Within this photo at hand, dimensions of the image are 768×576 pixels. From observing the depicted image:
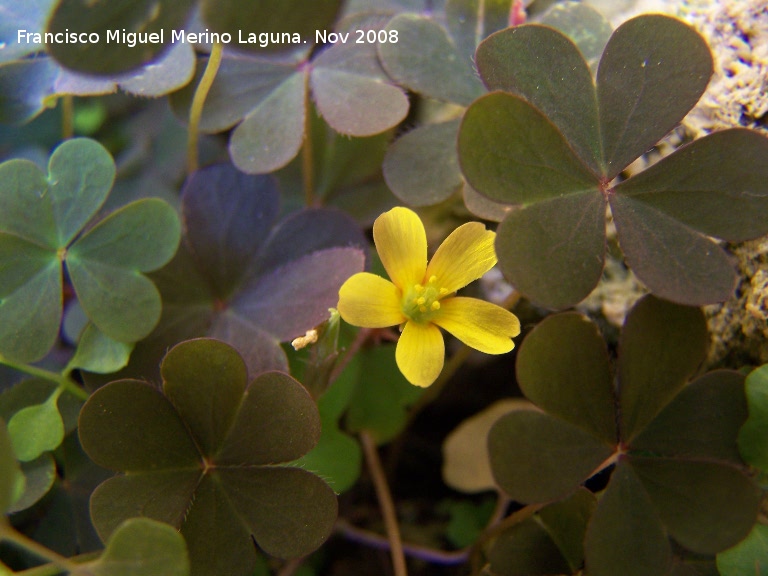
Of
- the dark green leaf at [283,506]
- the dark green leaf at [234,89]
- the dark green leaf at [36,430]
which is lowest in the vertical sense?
the dark green leaf at [283,506]

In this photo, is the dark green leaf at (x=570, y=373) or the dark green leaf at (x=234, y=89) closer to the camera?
the dark green leaf at (x=570, y=373)

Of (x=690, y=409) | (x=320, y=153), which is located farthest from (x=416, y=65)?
(x=690, y=409)

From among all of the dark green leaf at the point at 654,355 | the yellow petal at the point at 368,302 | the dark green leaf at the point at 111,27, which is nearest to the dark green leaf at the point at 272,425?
the yellow petal at the point at 368,302

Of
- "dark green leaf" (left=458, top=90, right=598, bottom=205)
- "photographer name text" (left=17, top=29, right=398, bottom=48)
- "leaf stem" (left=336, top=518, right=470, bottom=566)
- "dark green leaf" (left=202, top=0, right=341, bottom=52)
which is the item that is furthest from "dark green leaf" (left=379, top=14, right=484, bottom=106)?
"leaf stem" (left=336, top=518, right=470, bottom=566)

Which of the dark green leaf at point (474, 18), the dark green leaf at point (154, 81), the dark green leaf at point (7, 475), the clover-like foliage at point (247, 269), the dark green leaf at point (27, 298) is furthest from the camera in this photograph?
the dark green leaf at point (474, 18)

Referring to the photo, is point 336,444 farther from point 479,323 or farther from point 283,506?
point 479,323

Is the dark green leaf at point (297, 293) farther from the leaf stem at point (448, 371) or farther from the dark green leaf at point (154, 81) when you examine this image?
the dark green leaf at point (154, 81)

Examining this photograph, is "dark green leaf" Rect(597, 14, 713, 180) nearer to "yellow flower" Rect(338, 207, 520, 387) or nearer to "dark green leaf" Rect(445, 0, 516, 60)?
"yellow flower" Rect(338, 207, 520, 387)
